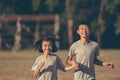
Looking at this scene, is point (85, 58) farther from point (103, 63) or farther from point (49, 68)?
point (49, 68)

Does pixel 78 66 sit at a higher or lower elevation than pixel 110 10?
higher

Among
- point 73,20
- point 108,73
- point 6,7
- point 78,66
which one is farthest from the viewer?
point 6,7

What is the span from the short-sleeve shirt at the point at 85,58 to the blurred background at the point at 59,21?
94.2ft

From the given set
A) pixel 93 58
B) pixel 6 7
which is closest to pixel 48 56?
pixel 93 58

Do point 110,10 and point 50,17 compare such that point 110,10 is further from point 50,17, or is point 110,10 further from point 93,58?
point 93,58

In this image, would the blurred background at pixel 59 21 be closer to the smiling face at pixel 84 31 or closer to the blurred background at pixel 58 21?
the blurred background at pixel 58 21

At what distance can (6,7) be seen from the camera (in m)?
40.5

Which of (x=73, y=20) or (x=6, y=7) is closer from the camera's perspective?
(x=73, y=20)

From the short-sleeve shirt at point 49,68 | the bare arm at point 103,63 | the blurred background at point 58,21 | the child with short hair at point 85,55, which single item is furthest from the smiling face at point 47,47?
the blurred background at point 58,21

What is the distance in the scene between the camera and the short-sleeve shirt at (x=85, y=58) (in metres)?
8.04

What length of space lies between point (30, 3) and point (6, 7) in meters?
2.09

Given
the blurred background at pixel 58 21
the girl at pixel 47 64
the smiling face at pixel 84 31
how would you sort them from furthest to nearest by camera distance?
the blurred background at pixel 58 21 < the smiling face at pixel 84 31 < the girl at pixel 47 64

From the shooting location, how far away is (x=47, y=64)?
8.12m

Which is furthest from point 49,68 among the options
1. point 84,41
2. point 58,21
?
point 58,21
